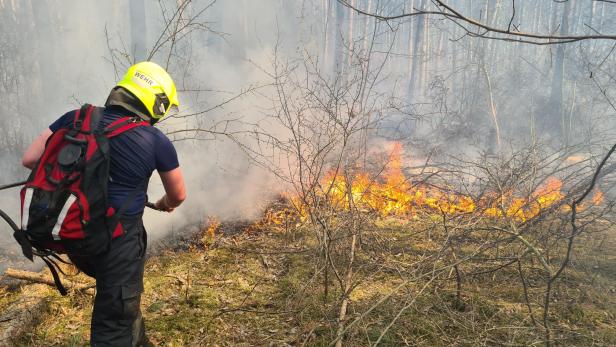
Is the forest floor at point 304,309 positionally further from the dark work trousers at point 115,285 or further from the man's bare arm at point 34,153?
the man's bare arm at point 34,153

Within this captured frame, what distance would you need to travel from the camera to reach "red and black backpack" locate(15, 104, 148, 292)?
7.49 feet

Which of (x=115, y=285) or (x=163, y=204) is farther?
(x=163, y=204)

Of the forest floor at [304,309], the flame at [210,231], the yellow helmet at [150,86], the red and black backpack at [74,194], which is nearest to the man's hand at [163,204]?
the red and black backpack at [74,194]

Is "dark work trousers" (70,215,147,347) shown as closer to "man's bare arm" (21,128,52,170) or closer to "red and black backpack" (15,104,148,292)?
"red and black backpack" (15,104,148,292)

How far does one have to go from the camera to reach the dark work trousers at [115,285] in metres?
2.54

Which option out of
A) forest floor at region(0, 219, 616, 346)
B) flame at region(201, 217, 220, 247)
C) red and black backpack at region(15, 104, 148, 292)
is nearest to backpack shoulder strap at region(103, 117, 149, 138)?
red and black backpack at region(15, 104, 148, 292)

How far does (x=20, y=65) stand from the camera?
15.9m

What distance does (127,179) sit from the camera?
2480 mm

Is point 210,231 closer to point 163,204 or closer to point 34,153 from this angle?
point 163,204

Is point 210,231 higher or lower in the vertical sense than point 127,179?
lower

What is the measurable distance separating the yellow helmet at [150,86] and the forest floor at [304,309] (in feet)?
6.45

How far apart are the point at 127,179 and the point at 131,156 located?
6.1 inches

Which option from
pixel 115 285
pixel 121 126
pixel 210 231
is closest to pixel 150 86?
pixel 121 126

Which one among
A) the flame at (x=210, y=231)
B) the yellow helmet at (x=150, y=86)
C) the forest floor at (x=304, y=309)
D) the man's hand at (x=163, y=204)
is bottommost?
the forest floor at (x=304, y=309)
